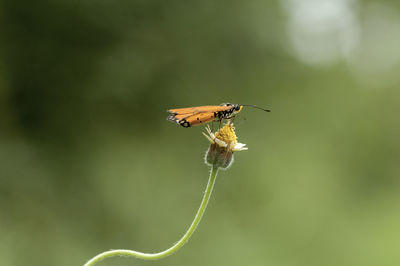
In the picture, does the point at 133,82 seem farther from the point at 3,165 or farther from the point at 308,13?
the point at 308,13

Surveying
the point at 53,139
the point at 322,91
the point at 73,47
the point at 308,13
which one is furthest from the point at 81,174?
the point at 308,13

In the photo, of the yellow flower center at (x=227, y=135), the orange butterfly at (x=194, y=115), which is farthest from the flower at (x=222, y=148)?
the orange butterfly at (x=194, y=115)

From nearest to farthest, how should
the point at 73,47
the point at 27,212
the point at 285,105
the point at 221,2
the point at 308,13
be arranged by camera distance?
the point at 27,212 < the point at 73,47 < the point at 221,2 < the point at 285,105 < the point at 308,13

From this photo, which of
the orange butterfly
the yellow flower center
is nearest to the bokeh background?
the yellow flower center

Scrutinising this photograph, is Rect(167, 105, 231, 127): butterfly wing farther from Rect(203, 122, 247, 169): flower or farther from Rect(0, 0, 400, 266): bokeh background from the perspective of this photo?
Rect(0, 0, 400, 266): bokeh background

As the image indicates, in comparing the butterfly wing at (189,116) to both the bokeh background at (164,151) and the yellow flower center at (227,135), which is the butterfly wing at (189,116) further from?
the bokeh background at (164,151)

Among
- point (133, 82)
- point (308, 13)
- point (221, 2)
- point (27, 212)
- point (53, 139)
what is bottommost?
point (27, 212)

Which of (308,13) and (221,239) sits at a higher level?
(308,13)
